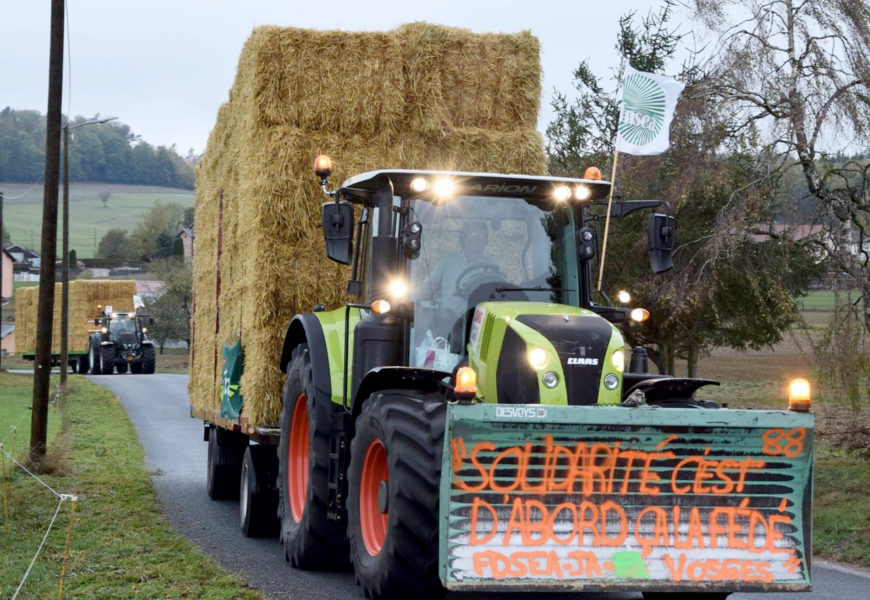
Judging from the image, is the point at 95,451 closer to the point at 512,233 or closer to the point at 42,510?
the point at 42,510

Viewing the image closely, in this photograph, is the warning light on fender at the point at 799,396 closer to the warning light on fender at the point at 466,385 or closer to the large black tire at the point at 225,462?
the warning light on fender at the point at 466,385

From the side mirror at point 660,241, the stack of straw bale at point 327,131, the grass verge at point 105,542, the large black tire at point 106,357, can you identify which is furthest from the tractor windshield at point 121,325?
the side mirror at point 660,241

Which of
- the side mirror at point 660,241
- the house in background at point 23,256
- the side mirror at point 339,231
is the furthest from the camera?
the house in background at point 23,256

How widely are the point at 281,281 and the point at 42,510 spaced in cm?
387

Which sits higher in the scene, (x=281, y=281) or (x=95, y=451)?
(x=281, y=281)

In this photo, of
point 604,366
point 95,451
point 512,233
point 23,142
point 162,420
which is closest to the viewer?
point 604,366

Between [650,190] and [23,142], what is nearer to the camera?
[650,190]

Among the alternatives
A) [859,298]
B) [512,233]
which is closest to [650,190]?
[859,298]

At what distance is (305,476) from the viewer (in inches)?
400

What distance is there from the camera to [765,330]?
81.3 ft

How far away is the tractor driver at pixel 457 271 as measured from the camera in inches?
332

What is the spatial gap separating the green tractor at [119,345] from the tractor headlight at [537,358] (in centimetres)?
4419

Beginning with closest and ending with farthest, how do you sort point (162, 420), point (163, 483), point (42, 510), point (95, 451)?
point (42, 510) → point (163, 483) → point (95, 451) → point (162, 420)

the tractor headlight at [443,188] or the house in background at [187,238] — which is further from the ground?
the tractor headlight at [443,188]
